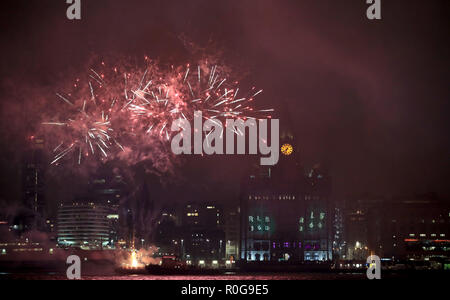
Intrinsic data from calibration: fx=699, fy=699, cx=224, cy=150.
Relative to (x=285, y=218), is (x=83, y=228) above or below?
below

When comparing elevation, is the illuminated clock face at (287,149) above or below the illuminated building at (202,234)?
above

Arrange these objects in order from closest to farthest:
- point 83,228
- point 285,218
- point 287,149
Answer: point 285,218 < point 287,149 < point 83,228

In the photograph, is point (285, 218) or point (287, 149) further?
point (287, 149)

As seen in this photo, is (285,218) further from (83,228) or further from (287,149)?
(83,228)

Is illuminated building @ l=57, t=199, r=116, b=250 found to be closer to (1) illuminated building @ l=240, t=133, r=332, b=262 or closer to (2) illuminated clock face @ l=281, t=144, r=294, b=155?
(1) illuminated building @ l=240, t=133, r=332, b=262

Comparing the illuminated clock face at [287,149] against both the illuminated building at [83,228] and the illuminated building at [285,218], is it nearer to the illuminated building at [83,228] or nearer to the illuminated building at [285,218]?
the illuminated building at [285,218]

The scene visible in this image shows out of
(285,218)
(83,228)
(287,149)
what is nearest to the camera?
(285,218)

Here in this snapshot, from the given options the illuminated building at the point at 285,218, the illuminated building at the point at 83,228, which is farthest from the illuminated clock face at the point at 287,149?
the illuminated building at the point at 83,228

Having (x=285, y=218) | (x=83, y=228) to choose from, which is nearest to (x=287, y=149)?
(x=285, y=218)

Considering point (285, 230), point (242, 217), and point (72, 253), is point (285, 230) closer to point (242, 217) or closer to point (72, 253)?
point (242, 217)

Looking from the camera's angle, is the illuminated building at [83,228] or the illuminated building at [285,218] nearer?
Answer: the illuminated building at [285,218]

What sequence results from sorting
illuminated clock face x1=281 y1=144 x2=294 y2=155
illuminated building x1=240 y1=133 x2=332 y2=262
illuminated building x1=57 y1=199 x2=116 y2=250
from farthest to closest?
illuminated building x1=57 y1=199 x2=116 y2=250
illuminated clock face x1=281 y1=144 x2=294 y2=155
illuminated building x1=240 y1=133 x2=332 y2=262

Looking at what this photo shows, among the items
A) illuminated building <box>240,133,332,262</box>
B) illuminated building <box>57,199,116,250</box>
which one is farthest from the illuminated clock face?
illuminated building <box>57,199,116,250</box>

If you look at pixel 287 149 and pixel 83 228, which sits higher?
pixel 287 149
